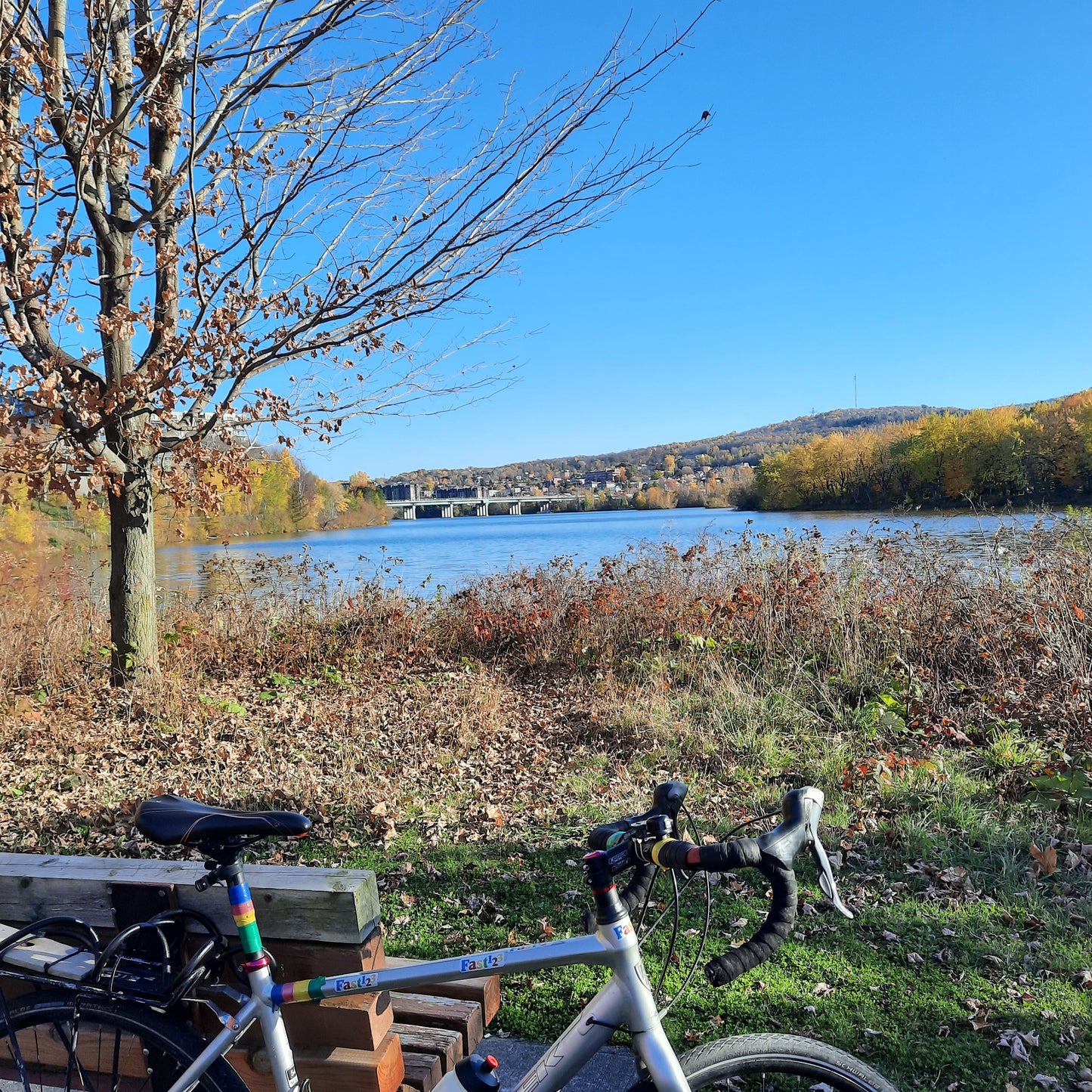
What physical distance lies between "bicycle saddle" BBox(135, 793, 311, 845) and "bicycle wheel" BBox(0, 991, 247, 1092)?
43cm

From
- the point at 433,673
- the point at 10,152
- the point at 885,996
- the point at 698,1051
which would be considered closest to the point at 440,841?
the point at 885,996

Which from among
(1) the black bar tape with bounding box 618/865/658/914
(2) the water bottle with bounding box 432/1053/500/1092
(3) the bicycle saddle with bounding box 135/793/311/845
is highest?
(3) the bicycle saddle with bounding box 135/793/311/845

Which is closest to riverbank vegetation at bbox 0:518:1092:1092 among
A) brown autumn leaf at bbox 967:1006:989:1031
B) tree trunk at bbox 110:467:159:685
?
brown autumn leaf at bbox 967:1006:989:1031

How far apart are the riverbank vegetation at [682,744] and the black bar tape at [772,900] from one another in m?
1.93

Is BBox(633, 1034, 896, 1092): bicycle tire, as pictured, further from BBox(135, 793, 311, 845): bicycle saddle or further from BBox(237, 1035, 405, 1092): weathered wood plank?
BBox(135, 793, 311, 845): bicycle saddle

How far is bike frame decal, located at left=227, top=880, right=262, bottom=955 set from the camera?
1.77 meters

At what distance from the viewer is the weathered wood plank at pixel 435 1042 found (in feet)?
7.47

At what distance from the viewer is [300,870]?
2.06m

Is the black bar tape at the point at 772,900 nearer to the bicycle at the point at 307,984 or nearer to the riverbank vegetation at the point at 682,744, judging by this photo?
the bicycle at the point at 307,984

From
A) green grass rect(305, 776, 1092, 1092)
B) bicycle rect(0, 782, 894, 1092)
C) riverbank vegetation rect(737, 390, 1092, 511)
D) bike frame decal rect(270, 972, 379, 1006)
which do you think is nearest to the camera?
bicycle rect(0, 782, 894, 1092)

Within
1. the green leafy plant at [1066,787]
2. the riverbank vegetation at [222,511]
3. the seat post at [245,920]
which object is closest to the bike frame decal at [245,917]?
the seat post at [245,920]

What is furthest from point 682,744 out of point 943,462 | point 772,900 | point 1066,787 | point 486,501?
point 486,501

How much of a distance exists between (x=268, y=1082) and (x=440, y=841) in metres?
2.56

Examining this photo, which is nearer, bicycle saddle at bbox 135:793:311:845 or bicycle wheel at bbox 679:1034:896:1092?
bicycle wheel at bbox 679:1034:896:1092
